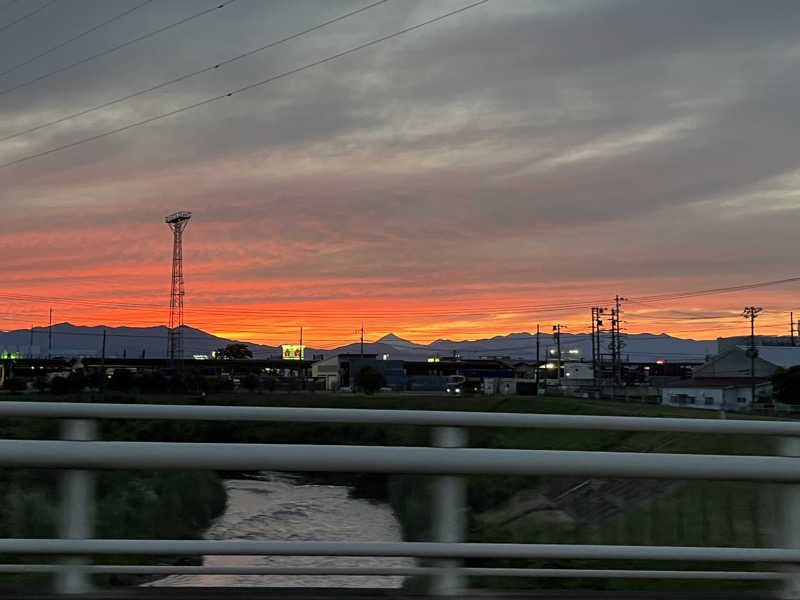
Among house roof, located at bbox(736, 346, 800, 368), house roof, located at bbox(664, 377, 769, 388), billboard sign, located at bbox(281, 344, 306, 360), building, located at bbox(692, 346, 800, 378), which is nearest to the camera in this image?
house roof, located at bbox(664, 377, 769, 388)

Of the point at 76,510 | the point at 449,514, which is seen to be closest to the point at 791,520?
the point at 449,514

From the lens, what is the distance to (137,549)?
16.6ft

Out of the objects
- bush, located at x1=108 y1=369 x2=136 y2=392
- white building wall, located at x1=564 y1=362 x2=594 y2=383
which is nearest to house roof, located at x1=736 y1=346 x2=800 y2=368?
white building wall, located at x1=564 y1=362 x2=594 y2=383

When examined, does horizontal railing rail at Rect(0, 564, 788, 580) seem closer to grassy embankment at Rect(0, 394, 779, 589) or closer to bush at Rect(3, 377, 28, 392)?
grassy embankment at Rect(0, 394, 779, 589)

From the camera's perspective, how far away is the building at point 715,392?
85.8m

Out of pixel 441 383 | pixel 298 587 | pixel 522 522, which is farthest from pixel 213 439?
pixel 441 383

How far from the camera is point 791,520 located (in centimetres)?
549

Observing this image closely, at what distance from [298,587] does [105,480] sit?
4.27 ft

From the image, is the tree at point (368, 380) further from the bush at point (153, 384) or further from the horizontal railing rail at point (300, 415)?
the horizontal railing rail at point (300, 415)

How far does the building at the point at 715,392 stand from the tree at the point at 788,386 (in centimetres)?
948

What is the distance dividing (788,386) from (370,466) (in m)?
71.8

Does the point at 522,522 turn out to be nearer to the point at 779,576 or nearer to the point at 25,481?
the point at 779,576

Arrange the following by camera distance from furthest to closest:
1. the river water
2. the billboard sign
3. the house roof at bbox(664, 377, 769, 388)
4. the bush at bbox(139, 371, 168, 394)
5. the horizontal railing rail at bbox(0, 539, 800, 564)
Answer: the billboard sign, the house roof at bbox(664, 377, 769, 388), the bush at bbox(139, 371, 168, 394), the river water, the horizontal railing rail at bbox(0, 539, 800, 564)

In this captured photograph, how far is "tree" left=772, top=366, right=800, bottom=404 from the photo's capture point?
2709 inches
